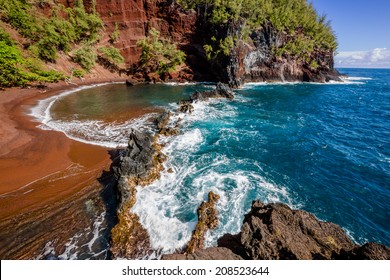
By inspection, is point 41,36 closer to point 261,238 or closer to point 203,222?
point 203,222

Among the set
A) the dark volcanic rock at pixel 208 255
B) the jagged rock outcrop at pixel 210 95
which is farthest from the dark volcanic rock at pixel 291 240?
the jagged rock outcrop at pixel 210 95

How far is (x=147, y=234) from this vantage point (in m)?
10.3

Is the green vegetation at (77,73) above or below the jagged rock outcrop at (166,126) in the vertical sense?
above

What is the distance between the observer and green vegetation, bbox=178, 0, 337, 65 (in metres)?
55.1

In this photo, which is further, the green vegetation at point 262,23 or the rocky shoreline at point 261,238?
the green vegetation at point 262,23

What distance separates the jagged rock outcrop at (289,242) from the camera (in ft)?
19.3

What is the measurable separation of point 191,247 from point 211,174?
664cm

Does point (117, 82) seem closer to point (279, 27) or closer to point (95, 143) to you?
point (95, 143)

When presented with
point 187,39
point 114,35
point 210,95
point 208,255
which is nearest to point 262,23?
point 187,39

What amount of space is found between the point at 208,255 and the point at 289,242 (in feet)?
8.87

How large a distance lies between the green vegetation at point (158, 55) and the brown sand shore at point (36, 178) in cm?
4252

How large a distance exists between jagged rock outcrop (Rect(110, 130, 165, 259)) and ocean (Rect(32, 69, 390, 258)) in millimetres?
565

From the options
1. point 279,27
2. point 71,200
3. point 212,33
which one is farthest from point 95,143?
point 279,27

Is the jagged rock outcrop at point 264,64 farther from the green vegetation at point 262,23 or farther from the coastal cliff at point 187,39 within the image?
the green vegetation at point 262,23
